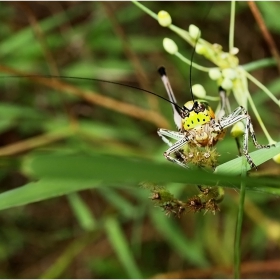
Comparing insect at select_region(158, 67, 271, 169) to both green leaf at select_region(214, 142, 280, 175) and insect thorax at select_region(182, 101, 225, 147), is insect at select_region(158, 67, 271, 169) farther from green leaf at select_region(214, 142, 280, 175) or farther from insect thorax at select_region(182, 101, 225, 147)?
green leaf at select_region(214, 142, 280, 175)

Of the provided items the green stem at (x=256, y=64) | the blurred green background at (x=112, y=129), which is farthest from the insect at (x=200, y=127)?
the blurred green background at (x=112, y=129)

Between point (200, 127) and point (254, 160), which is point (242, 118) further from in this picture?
point (254, 160)

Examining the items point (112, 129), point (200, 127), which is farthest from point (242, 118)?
point (112, 129)

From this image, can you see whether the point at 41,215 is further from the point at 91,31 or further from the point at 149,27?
the point at 149,27

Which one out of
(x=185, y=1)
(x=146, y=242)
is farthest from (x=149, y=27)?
(x=146, y=242)

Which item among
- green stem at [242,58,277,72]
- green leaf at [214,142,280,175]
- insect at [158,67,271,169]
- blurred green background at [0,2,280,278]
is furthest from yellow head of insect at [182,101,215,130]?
blurred green background at [0,2,280,278]

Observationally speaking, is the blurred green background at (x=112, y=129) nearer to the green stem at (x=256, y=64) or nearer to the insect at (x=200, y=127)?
the green stem at (x=256, y=64)

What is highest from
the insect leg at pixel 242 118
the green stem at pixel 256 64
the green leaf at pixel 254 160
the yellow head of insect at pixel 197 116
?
the green stem at pixel 256 64
